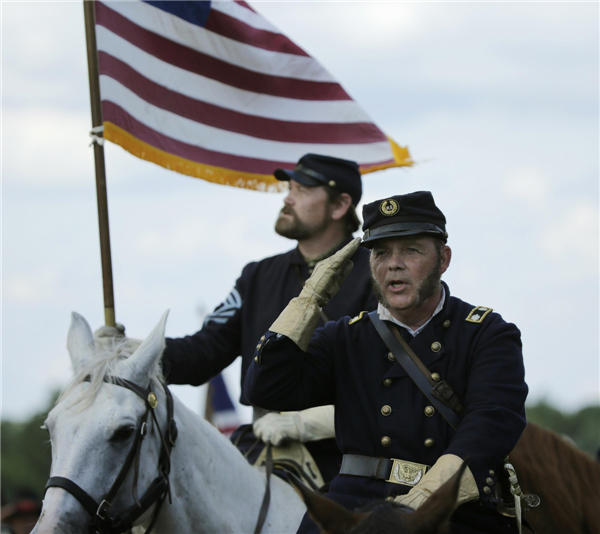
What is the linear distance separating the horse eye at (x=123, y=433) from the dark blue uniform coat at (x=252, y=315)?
1274 millimetres

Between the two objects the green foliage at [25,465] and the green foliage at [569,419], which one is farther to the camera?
the green foliage at [569,419]

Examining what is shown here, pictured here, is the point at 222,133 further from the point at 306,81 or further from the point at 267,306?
the point at 267,306

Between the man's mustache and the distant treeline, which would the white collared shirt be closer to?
the man's mustache

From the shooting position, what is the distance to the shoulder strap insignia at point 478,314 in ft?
11.8

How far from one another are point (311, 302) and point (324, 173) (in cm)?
242

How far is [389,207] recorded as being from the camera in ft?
11.9

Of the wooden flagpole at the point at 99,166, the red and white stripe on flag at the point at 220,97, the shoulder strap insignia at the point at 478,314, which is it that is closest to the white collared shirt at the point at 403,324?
the shoulder strap insignia at the point at 478,314

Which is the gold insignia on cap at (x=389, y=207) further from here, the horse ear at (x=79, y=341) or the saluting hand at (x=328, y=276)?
the horse ear at (x=79, y=341)

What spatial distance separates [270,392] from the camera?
3641 millimetres

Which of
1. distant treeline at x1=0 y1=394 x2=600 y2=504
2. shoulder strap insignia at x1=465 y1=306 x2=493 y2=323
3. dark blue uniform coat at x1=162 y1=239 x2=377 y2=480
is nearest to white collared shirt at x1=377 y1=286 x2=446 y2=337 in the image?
shoulder strap insignia at x1=465 y1=306 x2=493 y2=323

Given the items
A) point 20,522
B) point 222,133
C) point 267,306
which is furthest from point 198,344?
point 20,522

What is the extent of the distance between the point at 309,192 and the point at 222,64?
6.63 feet

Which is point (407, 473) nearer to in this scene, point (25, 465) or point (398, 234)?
point (398, 234)

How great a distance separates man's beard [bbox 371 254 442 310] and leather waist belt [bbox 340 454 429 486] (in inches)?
26.2
